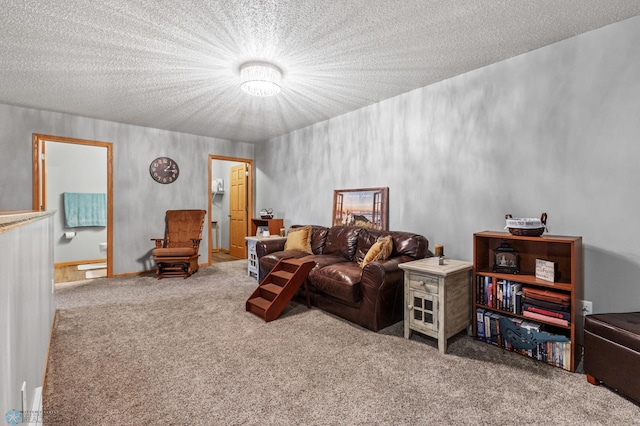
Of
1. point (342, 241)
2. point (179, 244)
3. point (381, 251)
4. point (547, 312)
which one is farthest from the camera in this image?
point (179, 244)

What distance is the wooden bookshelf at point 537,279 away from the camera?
2.15 m

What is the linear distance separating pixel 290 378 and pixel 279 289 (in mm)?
1275

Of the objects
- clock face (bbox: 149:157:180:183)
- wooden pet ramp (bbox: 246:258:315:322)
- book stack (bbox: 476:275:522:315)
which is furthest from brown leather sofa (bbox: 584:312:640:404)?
clock face (bbox: 149:157:180:183)

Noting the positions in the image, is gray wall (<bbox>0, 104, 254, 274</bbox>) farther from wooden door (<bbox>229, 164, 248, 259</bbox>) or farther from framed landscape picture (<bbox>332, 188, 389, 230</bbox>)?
framed landscape picture (<bbox>332, 188, 389, 230</bbox>)

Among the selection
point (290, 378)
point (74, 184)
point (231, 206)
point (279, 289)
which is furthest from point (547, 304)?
point (74, 184)

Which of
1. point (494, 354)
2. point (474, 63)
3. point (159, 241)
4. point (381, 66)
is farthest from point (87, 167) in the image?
point (494, 354)

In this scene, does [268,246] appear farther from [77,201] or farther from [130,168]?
[77,201]

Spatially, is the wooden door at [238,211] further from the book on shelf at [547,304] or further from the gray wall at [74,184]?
the book on shelf at [547,304]

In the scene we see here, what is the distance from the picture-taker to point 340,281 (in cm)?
298

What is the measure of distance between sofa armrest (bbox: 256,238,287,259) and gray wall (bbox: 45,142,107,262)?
4197 millimetres

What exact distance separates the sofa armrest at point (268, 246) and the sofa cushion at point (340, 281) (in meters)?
1.23

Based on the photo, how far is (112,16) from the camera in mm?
2174

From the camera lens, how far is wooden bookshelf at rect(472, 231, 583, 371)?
7.07ft

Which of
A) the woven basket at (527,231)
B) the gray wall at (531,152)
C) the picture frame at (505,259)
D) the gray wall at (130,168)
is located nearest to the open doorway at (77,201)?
the gray wall at (130,168)
